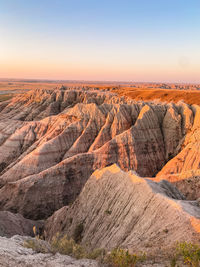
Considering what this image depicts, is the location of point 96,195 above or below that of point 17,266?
below

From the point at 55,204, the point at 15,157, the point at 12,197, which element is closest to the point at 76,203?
the point at 55,204

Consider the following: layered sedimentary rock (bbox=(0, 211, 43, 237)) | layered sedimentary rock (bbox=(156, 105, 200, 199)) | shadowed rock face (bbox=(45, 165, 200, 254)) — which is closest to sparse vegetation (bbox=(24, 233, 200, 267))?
shadowed rock face (bbox=(45, 165, 200, 254))

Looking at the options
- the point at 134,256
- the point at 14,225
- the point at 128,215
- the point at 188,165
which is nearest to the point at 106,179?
the point at 128,215

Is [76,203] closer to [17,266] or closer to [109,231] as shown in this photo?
[109,231]

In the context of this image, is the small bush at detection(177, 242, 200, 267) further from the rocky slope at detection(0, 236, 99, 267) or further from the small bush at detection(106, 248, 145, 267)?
the rocky slope at detection(0, 236, 99, 267)

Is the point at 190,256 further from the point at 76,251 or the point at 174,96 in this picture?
the point at 174,96

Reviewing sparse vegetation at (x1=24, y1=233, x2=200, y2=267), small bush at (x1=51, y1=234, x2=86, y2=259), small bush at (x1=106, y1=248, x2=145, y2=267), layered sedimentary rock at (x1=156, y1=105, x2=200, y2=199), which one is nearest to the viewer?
sparse vegetation at (x1=24, y1=233, x2=200, y2=267)

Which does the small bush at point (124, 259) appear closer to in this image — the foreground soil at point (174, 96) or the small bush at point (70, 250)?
the small bush at point (70, 250)

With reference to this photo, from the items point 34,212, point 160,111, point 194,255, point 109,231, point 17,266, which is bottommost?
point 34,212
